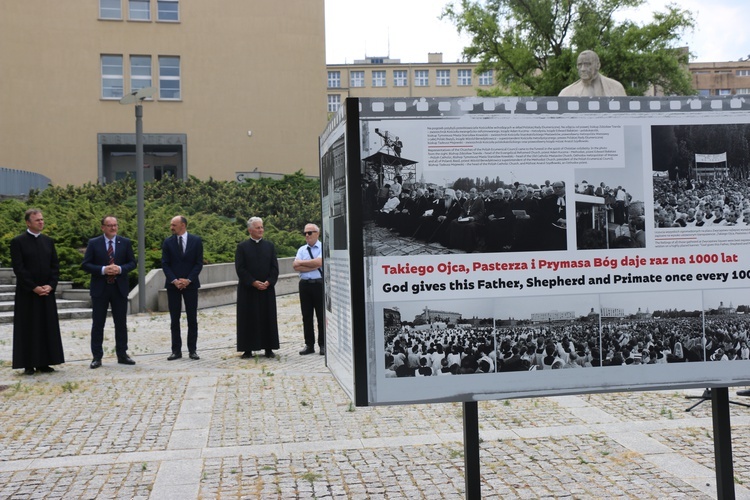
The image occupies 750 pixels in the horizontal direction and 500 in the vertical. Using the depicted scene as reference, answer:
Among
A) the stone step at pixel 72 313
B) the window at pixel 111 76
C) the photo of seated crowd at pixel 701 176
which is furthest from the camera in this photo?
the window at pixel 111 76

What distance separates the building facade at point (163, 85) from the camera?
43.1m

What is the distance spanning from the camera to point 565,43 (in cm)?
4019

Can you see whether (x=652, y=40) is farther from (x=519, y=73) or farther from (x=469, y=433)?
(x=469, y=433)

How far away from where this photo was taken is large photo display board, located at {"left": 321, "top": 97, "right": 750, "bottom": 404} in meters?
3.80

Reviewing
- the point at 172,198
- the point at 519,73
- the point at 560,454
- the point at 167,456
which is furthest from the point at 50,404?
the point at 519,73

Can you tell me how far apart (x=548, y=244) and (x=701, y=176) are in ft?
2.55

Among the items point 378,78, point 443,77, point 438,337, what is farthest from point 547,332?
point 378,78

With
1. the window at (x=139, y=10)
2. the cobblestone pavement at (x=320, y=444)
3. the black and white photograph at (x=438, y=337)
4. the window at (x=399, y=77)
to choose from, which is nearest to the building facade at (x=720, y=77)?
the window at (x=399, y=77)

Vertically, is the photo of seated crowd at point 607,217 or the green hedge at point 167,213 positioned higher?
the green hedge at point 167,213

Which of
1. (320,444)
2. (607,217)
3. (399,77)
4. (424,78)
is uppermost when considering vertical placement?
(399,77)

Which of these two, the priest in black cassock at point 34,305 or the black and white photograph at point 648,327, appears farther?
the priest in black cassock at point 34,305

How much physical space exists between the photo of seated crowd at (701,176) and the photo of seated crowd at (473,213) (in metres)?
0.47

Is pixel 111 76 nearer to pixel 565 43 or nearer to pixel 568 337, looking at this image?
pixel 565 43

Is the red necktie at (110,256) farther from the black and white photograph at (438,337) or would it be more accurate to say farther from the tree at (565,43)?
the tree at (565,43)
